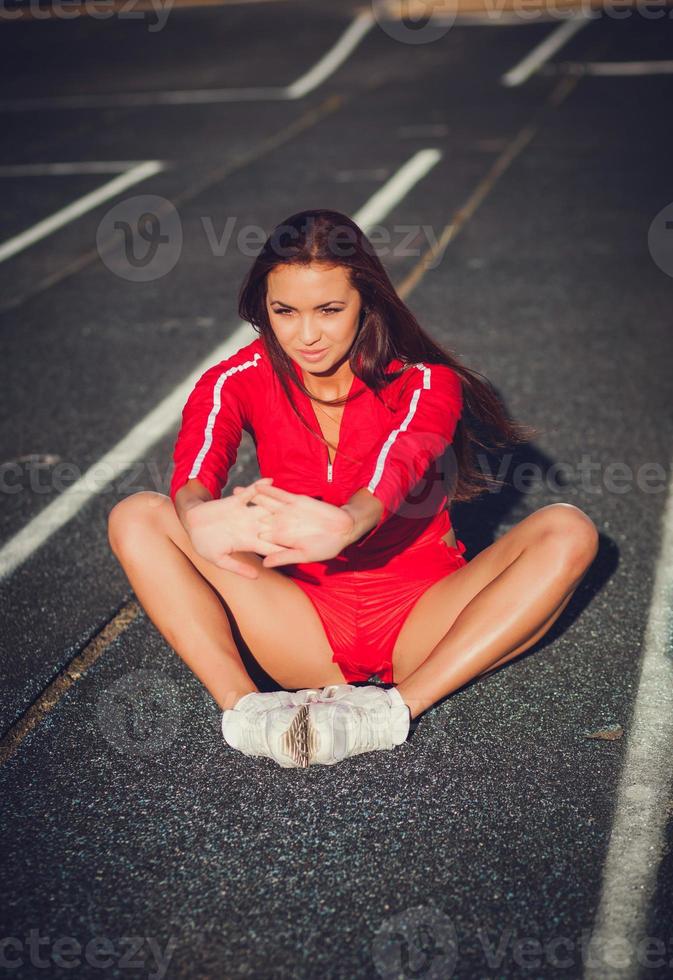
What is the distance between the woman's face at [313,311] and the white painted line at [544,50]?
11.0m

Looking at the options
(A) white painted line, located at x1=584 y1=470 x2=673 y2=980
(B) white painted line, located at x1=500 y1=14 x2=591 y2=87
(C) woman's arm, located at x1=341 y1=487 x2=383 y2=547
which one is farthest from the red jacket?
(B) white painted line, located at x1=500 y1=14 x2=591 y2=87

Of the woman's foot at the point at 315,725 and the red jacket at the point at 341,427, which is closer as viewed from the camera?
the woman's foot at the point at 315,725

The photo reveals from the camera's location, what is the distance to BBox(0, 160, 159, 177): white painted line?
1066 cm

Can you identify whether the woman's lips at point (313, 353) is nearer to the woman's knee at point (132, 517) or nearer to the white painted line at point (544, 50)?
the woman's knee at point (132, 517)

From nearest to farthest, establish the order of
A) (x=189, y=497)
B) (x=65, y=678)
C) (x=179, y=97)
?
(x=189, y=497) → (x=65, y=678) → (x=179, y=97)

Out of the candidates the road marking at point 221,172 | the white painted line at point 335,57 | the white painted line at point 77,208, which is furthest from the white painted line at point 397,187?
the white painted line at point 335,57

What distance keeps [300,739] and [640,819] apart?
3.31ft

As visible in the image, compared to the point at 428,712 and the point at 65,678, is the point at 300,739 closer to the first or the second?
the point at 428,712

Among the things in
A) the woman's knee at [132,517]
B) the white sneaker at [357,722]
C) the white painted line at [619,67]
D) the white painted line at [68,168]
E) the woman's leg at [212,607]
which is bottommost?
the white painted line at [619,67]

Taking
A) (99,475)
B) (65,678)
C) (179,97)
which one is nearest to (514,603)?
(65,678)

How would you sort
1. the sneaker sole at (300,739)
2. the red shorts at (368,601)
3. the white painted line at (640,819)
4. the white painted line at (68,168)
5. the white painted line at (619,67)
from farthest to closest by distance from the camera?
1. the white painted line at (619,67)
2. the white painted line at (68,168)
3. the red shorts at (368,601)
4. the sneaker sole at (300,739)
5. the white painted line at (640,819)

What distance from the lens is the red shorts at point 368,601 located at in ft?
11.5

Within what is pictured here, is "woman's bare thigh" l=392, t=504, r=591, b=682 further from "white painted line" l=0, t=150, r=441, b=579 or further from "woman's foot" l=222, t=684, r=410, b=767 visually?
"white painted line" l=0, t=150, r=441, b=579

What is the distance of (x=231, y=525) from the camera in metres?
2.97
